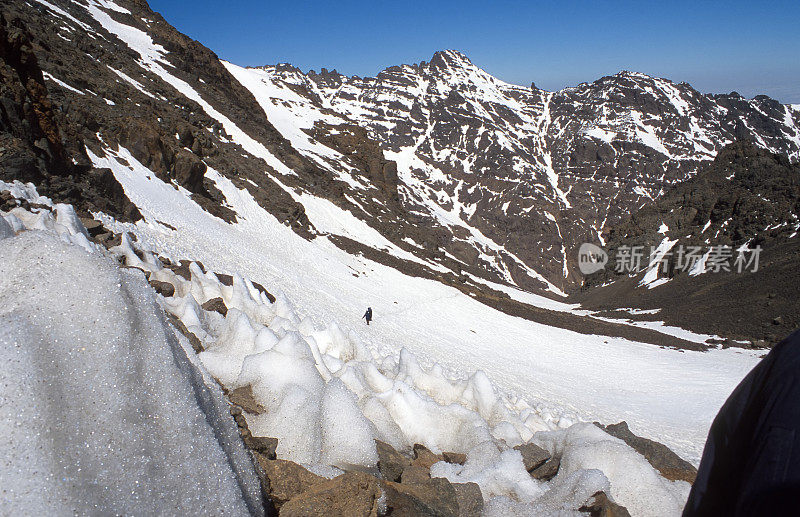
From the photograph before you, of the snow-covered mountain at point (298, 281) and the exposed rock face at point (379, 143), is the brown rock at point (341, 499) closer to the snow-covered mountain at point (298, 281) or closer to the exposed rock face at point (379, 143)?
the snow-covered mountain at point (298, 281)

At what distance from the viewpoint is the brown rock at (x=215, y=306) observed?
522 cm

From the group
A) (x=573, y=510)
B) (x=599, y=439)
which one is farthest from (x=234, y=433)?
(x=599, y=439)

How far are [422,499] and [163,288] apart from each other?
4.45 m

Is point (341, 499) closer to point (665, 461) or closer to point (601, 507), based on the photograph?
point (601, 507)

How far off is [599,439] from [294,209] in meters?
27.9

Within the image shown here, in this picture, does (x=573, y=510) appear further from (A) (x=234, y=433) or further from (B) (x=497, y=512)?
(A) (x=234, y=433)

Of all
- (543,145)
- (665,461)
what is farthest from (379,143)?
(543,145)

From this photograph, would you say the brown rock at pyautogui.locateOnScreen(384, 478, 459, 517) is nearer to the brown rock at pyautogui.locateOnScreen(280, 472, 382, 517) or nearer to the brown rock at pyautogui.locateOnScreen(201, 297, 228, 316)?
the brown rock at pyautogui.locateOnScreen(280, 472, 382, 517)

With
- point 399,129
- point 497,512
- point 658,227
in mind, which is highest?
point 399,129

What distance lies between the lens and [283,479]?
2256 millimetres

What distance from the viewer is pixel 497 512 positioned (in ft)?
8.77

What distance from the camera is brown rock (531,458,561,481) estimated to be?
357 centimetres

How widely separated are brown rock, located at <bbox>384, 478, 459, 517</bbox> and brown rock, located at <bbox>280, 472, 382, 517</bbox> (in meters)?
0.13

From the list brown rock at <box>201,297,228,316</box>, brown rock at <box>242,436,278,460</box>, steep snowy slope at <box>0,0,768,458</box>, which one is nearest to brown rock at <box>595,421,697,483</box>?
brown rock at <box>242,436,278,460</box>
